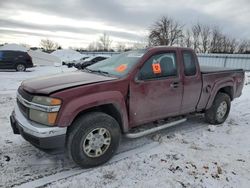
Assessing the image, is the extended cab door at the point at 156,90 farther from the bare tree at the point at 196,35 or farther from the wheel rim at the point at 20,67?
the bare tree at the point at 196,35

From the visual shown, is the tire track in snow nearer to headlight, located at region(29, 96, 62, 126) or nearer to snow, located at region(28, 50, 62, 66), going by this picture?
headlight, located at region(29, 96, 62, 126)

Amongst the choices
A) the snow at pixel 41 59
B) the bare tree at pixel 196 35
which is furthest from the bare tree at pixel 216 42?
the snow at pixel 41 59

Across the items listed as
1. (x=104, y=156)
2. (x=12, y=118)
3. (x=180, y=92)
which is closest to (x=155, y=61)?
(x=180, y=92)

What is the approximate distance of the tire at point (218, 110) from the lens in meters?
5.29

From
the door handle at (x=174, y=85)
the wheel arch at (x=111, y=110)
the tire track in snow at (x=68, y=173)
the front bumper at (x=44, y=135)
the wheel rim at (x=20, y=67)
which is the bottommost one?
the tire track in snow at (x=68, y=173)

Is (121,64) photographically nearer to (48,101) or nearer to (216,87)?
(48,101)

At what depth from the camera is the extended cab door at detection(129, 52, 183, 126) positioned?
3719mm

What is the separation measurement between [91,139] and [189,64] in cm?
254

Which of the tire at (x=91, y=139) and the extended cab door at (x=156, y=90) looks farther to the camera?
the extended cab door at (x=156, y=90)

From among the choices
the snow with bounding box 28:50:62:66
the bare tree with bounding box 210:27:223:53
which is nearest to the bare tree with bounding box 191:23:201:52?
the bare tree with bounding box 210:27:223:53

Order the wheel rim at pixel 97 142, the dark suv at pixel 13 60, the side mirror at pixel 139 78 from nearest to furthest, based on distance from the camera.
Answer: the wheel rim at pixel 97 142 → the side mirror at pixel 139 78 → the dark suv at pixel 13 60

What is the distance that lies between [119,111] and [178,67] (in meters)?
1.57

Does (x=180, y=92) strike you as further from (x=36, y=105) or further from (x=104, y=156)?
(x=36, y=105)

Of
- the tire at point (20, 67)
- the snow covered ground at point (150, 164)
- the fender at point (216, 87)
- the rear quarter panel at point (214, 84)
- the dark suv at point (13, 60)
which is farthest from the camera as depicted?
the tire at point (20, 67)
